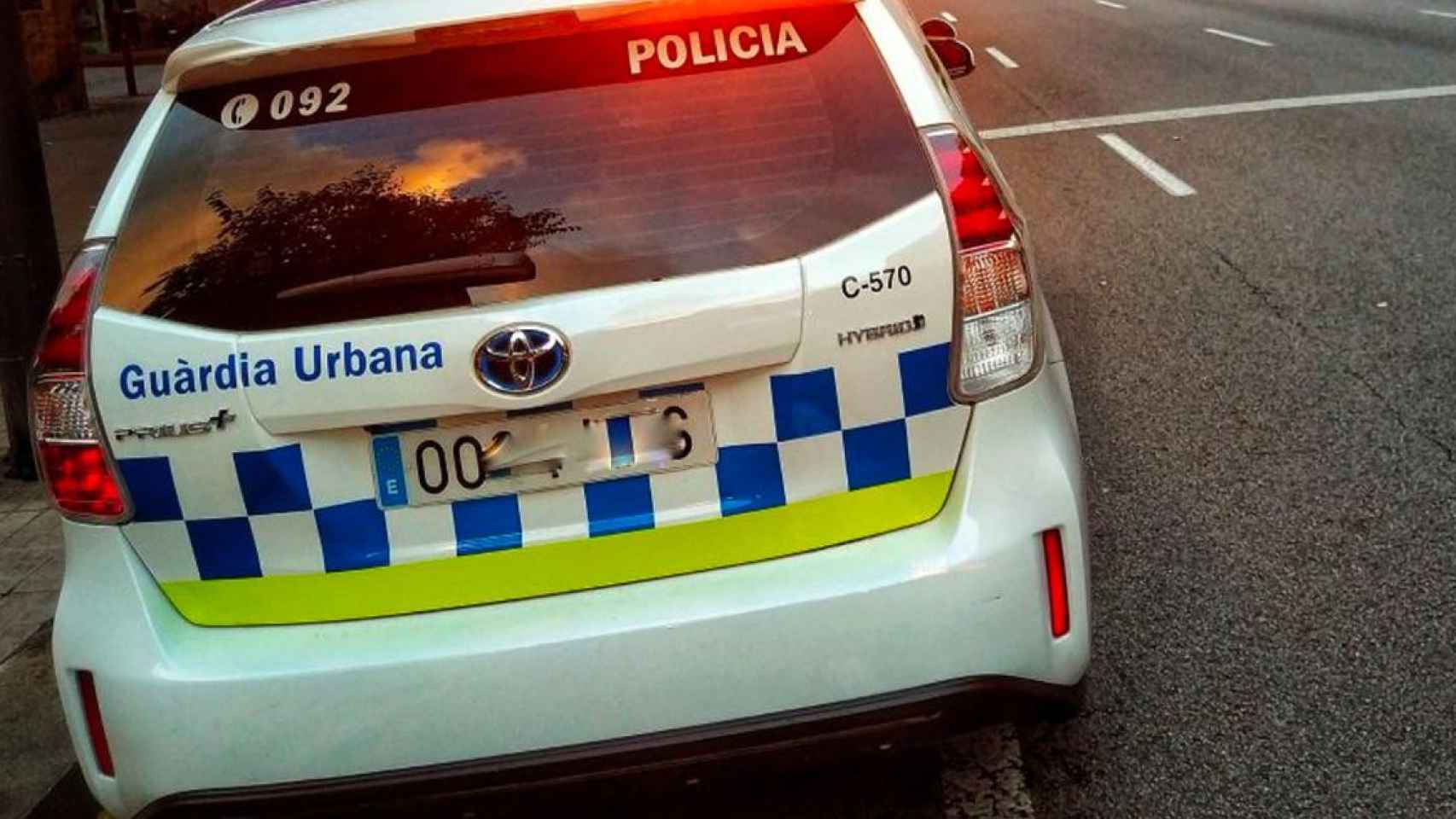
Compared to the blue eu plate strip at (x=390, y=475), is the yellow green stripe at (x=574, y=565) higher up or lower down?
lower down

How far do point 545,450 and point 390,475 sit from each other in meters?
0.24

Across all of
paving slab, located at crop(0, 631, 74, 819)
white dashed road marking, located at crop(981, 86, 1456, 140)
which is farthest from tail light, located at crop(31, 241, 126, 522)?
white dashed road marking, located at crop(981, 86, 1456, 140)

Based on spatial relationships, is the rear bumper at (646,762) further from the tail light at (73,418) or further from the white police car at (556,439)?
the tail light at (73,418)

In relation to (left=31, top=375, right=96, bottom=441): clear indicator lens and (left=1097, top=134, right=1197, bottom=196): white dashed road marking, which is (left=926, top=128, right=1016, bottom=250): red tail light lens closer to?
(left=31, top=375, right=96, bottom=441): clear indicator lens

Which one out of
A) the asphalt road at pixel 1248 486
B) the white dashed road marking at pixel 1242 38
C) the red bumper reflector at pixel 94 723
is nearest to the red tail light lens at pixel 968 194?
the asphalt road at pixel 1248 486

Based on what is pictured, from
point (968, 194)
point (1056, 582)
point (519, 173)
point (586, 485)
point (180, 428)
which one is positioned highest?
point (519, 173)

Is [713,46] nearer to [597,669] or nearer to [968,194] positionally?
[968,194]

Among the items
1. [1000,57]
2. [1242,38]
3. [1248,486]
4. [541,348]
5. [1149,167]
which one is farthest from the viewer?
[1000,57]

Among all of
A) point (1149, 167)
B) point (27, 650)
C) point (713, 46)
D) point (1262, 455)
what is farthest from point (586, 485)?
point (1149, 167)

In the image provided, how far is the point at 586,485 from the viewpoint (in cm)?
266

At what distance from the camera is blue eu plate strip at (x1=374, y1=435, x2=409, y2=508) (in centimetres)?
265

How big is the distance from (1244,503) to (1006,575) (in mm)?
2250

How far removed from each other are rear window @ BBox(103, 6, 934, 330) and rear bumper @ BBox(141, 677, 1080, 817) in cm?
70

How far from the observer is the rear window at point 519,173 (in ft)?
8.78
